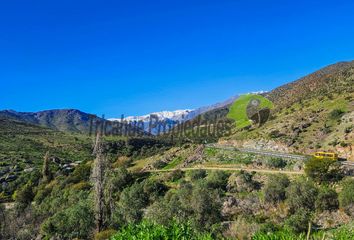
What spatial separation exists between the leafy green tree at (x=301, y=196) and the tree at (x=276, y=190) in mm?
1549

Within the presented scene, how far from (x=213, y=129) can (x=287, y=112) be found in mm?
49448

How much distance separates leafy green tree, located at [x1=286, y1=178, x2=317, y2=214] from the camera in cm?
3725

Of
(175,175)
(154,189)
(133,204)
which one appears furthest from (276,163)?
(133,204)

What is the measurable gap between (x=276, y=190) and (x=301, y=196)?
372 cm

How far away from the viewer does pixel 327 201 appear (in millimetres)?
36562

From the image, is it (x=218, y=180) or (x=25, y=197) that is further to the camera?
(x=25, y=197)

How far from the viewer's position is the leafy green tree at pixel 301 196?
122 feet

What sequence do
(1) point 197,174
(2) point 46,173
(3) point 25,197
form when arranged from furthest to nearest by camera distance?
(2) point 46,173 < (3) point 25,197 < (1) point 197,174

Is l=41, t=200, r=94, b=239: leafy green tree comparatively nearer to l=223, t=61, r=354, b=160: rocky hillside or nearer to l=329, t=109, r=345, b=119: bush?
l=223, t=61, r=354, b=160: rocky hillside

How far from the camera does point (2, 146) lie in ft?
458

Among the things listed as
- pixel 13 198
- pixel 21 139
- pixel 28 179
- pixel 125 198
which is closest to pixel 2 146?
pixel 21 139

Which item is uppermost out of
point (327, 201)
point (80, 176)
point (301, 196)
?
point (301, 196)

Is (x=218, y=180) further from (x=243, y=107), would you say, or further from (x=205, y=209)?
(x=243, y=107)

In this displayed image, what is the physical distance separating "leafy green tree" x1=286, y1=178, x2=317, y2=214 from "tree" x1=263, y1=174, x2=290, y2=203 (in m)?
1.55
